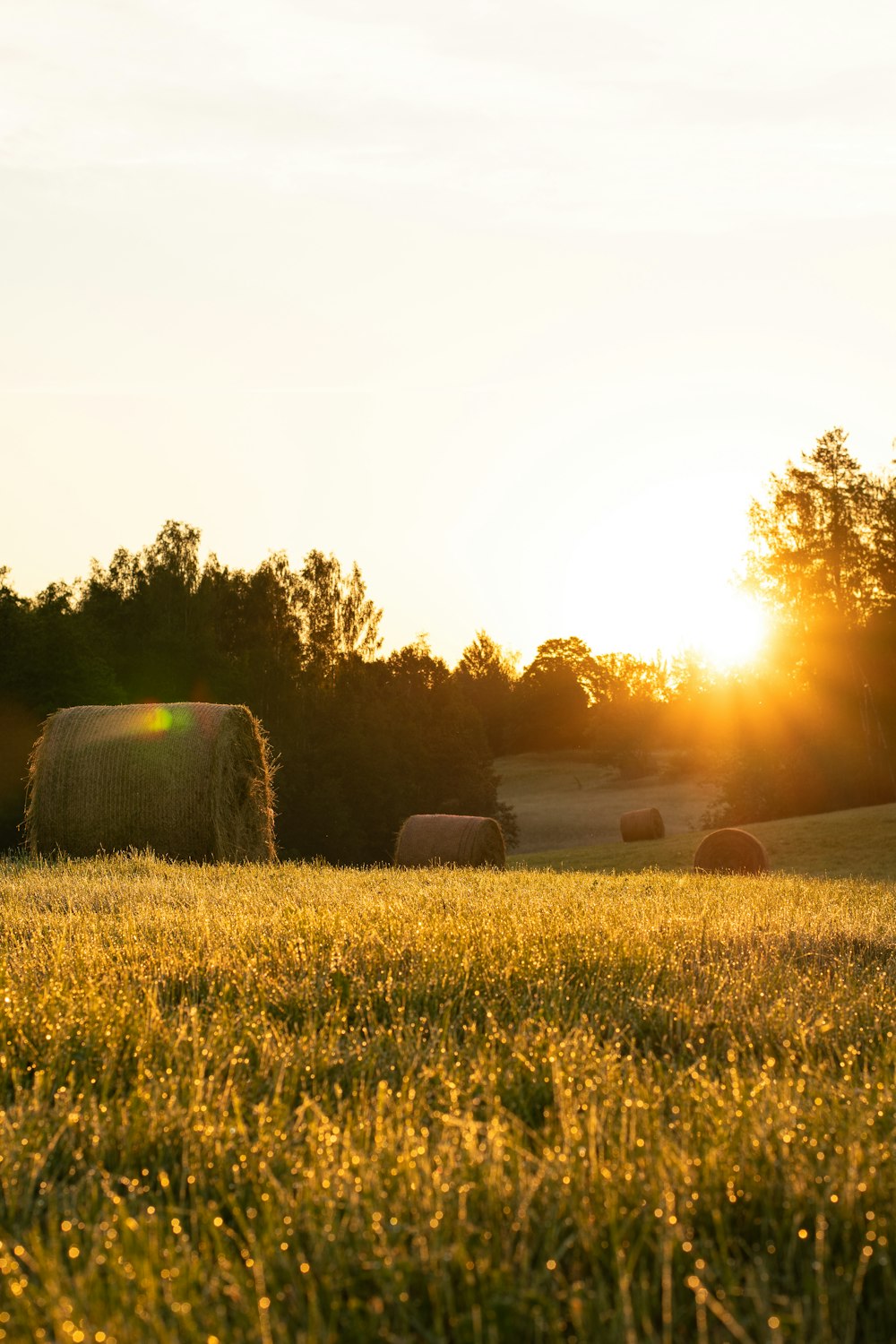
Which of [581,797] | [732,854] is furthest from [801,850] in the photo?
[581,797]

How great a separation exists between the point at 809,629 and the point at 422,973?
4357cm

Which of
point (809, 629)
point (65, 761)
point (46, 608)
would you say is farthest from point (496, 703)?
point (65, 761)

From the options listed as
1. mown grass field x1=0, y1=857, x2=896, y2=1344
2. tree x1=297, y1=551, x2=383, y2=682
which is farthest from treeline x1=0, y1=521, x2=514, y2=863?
mown grass field x1=0, y1=857, x2=896, y2=1344

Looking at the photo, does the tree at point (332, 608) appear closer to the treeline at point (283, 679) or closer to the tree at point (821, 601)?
the treeline at point (283, 679)

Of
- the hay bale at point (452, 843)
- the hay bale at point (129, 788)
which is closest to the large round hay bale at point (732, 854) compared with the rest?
the hay bale at point (452, 843)

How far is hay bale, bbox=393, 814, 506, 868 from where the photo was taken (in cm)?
2342

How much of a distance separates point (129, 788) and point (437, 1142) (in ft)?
43.6

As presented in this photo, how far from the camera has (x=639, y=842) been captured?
3497 centimetres

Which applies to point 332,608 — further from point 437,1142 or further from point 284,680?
point 437,1142

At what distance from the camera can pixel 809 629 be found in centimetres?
4647

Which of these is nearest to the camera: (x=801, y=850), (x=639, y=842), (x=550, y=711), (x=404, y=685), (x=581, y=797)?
(x=801, y=850)

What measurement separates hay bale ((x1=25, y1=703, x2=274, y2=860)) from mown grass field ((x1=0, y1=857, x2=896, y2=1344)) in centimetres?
962

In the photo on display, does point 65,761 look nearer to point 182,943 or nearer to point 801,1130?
point 182,943

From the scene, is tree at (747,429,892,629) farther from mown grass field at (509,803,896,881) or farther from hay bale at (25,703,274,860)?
hay bale at (25,703,274,860)
